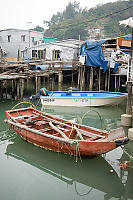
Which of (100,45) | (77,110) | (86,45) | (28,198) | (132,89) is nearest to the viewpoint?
(28,198)

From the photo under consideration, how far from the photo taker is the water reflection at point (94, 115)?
1149 centimetres

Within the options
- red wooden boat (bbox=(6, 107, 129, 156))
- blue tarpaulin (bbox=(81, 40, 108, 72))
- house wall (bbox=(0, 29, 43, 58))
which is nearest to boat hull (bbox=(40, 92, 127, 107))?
blue tarpaulin (bbox=(81, 40, 108, 72))

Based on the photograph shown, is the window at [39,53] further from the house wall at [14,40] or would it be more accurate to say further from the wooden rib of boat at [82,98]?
the wooden rib of boat at [82,98]

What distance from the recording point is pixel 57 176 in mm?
6281

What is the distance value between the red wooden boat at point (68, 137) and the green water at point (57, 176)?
419mm

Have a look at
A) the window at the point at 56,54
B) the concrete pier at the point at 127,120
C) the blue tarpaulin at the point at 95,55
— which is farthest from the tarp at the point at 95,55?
the concrete pier at the point at 127,120

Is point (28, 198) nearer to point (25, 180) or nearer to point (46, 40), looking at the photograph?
point (25, 180)

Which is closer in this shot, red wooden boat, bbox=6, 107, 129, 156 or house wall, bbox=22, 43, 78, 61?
red wooden boat, bbox=6, 107, 129, 156

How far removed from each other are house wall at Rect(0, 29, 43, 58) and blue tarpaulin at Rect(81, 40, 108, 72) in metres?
15.4

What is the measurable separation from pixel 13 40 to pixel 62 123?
26234 millimetres

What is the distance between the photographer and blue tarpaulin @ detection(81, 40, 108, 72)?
698 inches

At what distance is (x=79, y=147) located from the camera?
21.6 ft

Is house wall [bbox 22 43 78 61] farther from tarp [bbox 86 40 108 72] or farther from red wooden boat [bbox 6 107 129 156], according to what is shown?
red wooden boat [bbox 6 107 129 156]

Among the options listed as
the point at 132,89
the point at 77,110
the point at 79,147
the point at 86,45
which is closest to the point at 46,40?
the point at 86,45
